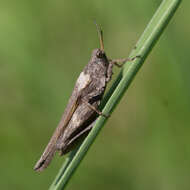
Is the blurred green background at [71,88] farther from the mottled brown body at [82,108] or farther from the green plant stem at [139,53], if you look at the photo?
the green plant stem at [139,53]

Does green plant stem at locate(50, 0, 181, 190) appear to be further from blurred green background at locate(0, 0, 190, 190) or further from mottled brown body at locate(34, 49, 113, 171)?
blurred green background at locate(0, 0, 190, 190)

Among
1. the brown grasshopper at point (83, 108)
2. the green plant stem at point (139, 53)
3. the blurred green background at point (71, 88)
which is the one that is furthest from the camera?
the blurred green background at point (71, 88)

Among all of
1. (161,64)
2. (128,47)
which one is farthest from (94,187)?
(128,47)

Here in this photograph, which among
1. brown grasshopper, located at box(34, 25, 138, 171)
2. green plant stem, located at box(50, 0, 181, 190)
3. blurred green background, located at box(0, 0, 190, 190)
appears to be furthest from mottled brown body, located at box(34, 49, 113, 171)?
green plant stem, located at box(50, 0, 181, 190)

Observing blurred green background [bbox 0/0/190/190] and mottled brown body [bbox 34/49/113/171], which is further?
blurred green background [bbox 0/0/190/190]

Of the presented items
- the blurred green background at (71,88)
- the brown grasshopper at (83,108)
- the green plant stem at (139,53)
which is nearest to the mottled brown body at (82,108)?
the brown grasshopper at (83,108)

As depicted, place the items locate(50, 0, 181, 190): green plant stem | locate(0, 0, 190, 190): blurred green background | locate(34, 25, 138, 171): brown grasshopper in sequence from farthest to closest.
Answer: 1. locate(0, 0, 190, 190): blurred green background
2. locate(34, 25, 138, 171): brown grasshopper
3. locate(50, 0, 181, 190): green plant stem

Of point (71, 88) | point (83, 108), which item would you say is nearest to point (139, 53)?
point (83, 108)
